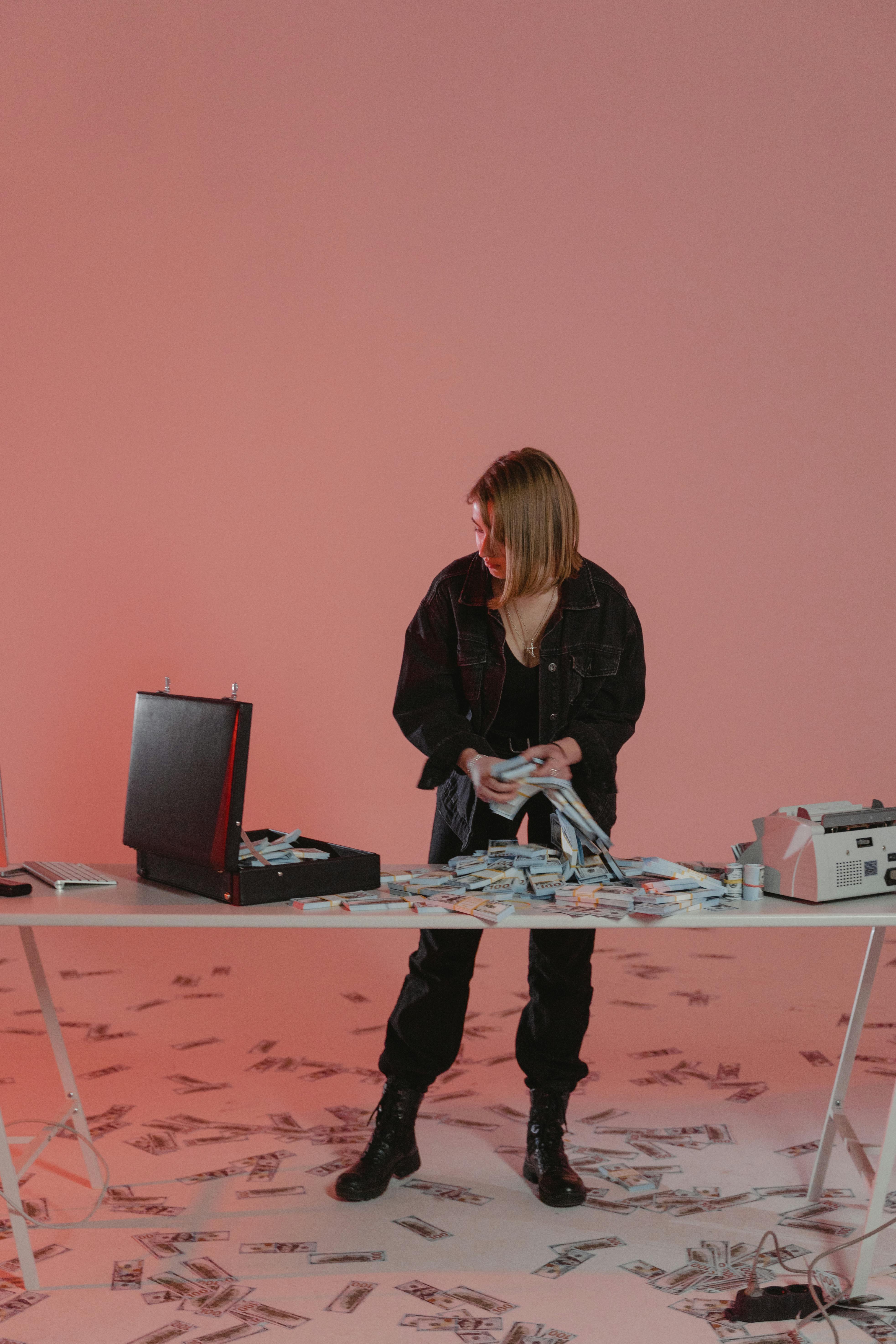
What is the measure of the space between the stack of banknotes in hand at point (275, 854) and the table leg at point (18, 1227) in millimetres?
638

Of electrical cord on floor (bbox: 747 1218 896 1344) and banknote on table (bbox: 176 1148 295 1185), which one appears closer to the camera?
electrical cord on floor (bbox: 747 1218 896 1344)

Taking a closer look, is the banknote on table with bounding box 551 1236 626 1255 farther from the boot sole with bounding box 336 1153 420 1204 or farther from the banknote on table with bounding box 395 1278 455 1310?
the boot sole with bounding box 336 1153 420 1204

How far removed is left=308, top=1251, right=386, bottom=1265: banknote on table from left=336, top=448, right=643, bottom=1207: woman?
0.23 meters

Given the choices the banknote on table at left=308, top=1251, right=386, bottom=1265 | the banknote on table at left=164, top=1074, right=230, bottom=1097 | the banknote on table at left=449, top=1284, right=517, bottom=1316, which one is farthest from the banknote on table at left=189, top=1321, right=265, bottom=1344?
the banknote on table at left=164, top=1074, right=230, bottom=1097

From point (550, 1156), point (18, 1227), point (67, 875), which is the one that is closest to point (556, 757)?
point (550, 1156)

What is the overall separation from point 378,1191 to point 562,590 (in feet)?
4.53

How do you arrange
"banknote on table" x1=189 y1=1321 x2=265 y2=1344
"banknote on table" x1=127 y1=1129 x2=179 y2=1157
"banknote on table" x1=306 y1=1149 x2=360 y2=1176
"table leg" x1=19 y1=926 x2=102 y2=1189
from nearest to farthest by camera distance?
1. "banknote on table" x1=189 y1=1321 x2=265 y2=1344
2. "table leg" x1=19 y1=926 x2=102 y2=1189
3. "banknote on table" x1=306 y1=1149 x2=360 y2=1176
4. "banknote on table" x1=127 y1=1129 x2=179 y2=1157

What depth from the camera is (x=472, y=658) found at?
2684mm

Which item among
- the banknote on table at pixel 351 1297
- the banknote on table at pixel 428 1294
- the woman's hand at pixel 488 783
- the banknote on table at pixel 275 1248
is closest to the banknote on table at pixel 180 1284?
the banknote on table at pixel 275 1248

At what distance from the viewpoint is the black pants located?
106 inches

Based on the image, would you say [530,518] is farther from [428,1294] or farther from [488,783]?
[428,1294]

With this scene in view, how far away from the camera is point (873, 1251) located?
222 centimetres

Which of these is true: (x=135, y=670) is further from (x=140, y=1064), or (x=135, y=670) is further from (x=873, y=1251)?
(x=873, y=1251)

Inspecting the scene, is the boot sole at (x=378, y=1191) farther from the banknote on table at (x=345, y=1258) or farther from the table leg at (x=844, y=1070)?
the table leg at (x=844, y=1070)
